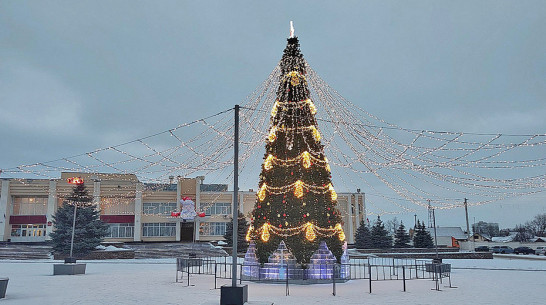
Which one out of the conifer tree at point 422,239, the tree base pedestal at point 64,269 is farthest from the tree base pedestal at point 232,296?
the conifer tree at point 422,239

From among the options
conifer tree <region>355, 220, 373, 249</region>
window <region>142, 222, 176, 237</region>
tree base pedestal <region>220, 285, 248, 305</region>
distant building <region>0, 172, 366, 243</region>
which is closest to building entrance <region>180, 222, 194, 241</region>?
distant building <region>0, 172, 366, 243</region>

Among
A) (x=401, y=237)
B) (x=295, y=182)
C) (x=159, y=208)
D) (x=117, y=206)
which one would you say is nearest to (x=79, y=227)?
(x=117, y=206)

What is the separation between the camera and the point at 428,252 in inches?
1593

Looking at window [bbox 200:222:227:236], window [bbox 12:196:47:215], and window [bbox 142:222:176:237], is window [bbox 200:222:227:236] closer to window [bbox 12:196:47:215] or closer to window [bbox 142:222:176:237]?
window [bbox 142:222:176:237]

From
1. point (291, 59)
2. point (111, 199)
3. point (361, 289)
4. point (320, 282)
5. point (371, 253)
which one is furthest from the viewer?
point (111, 199)

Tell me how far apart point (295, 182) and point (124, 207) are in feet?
158

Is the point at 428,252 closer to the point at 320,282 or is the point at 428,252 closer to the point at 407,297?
the point at 320,282

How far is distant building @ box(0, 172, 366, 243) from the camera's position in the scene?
2317 inches

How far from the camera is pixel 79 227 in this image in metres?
38.8

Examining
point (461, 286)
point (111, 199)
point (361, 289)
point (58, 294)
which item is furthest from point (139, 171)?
point (111, 199)

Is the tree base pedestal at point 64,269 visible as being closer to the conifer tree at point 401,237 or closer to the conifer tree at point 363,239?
the conifer tree at point 363,239

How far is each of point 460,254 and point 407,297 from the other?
89.8 feet

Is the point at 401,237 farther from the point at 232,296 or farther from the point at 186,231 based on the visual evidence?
the point at 232,296

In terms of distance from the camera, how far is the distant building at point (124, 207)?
58844mm
